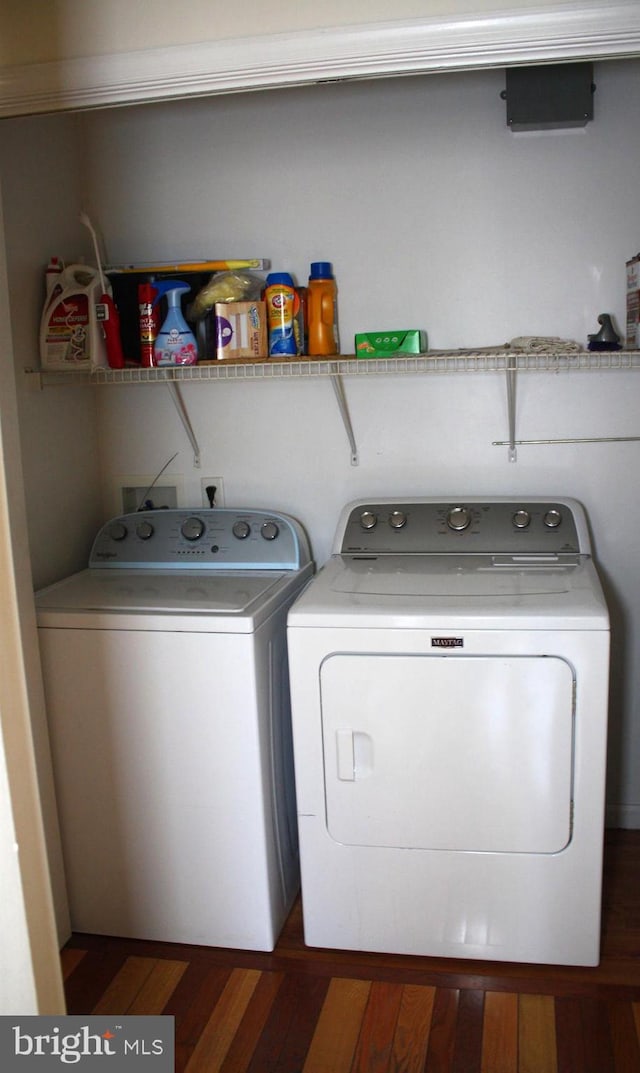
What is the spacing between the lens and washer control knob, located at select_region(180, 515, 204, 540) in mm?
2715

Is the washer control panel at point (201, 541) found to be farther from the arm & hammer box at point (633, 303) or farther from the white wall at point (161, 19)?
the white wall at point (161, 19)

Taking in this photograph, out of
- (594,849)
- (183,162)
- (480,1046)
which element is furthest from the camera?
(183,162)

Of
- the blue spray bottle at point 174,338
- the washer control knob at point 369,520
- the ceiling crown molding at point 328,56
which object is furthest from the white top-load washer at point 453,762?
the ceiling crown molding at point 328,56

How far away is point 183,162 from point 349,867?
1997 millimetres

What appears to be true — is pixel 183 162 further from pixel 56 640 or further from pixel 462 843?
pixel 462 843

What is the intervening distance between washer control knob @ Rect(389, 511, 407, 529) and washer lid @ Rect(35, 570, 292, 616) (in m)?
0.32

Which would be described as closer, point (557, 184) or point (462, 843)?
point (462, 843)

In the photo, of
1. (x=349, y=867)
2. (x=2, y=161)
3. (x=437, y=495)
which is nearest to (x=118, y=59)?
(x=2, y=161)

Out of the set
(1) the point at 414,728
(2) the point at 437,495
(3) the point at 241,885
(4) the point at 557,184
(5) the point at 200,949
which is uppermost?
(4) the point at 557,184

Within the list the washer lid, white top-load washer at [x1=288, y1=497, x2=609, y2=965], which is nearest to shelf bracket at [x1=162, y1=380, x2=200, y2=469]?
the washer lid

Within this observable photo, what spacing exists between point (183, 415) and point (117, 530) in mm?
402

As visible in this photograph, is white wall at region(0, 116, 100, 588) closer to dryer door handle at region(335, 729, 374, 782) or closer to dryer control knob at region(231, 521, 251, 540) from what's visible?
dryer control knob at region(231, 521, 251, 540)

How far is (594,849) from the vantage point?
2.13 metres

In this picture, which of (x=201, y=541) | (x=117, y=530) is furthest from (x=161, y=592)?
(x=117, y=530)
